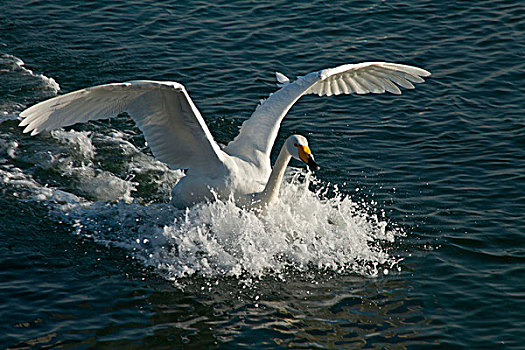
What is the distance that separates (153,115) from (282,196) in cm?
203

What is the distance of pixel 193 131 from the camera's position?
358 inches

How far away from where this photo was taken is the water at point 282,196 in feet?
25.7

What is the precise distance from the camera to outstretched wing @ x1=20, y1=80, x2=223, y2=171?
27.1ft

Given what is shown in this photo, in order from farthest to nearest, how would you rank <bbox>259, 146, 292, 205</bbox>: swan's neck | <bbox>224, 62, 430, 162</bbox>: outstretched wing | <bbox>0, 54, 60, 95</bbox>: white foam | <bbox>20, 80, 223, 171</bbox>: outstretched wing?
<bbox>0, 54, 60, 95</bbox>: white foam, <bbox>224, 62, 430, 162</bbox>: outstretched wing, <bbox>259, 146, 292, 205</bbox>: swan's neck, <bbox>20, 80, 223, 171</bbox>: outstretched wing

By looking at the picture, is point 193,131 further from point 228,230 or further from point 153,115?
point 228,230

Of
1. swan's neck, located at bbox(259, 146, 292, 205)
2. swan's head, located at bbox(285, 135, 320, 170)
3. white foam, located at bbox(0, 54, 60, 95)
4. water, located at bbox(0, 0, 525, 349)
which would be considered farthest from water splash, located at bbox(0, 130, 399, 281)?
white foam, located at bbox(0, 54, 60, 95)

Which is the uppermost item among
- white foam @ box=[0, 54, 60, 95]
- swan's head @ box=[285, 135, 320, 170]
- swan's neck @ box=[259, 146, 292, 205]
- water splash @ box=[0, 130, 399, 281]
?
white foam @ box=[0, 54, 60, 95]

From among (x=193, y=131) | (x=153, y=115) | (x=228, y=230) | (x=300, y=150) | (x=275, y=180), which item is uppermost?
(x=153, y=115)

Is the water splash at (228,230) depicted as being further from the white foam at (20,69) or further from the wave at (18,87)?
the white foam at (20,69)

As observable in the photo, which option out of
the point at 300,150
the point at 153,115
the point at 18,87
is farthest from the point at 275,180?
the point at 18,87

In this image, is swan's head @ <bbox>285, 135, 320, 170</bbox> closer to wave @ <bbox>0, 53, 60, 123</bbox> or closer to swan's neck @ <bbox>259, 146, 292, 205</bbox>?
swan's neck @ <bbox>259, 146, 292, 205</bbox>

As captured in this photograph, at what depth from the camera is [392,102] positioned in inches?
516

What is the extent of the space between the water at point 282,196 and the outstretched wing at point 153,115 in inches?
26.7

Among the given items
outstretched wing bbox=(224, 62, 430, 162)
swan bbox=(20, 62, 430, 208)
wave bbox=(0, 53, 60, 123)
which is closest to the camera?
swan bbox=(20, 62, 430, 208)
